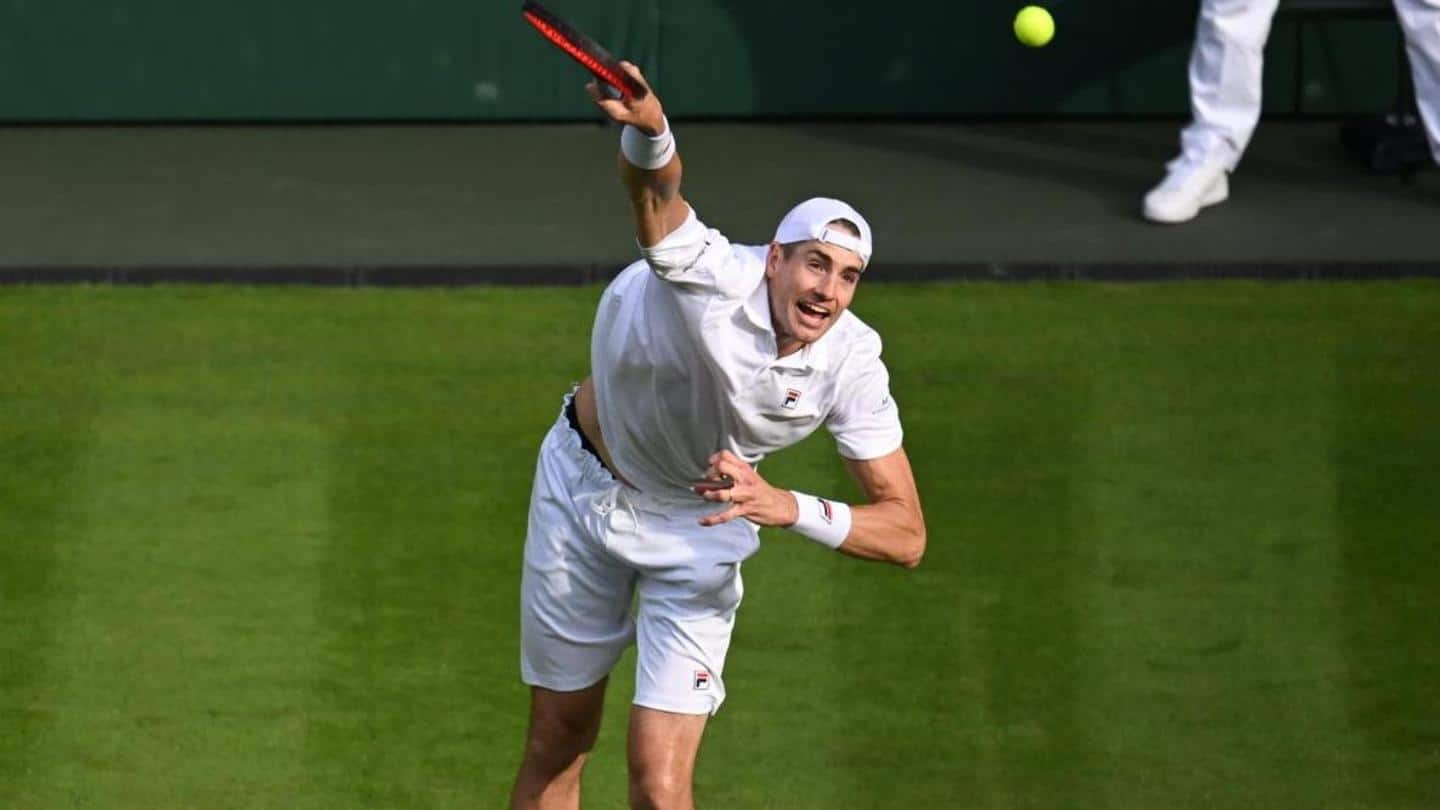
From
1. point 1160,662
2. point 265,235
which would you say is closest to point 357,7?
point 265,235

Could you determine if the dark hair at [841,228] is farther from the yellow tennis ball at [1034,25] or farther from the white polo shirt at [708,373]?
the yellow tennis ball at [1034,25]

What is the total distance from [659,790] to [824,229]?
3.97 ft

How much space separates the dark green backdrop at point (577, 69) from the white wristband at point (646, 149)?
23.0ft

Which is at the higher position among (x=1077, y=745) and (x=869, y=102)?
(x=1077, y=745)

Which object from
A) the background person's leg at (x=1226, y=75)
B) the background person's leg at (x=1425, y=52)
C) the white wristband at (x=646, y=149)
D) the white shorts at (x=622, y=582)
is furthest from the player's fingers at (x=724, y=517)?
the background person's leg at (x=1425, y=52)

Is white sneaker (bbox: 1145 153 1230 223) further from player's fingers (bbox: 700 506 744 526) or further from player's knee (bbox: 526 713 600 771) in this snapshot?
player's fingers (bbox: 700 506 744 526)

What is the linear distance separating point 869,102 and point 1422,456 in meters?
4.16

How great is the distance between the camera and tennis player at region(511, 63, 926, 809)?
17.5 ft

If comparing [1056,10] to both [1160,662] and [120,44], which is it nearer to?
[120,44]

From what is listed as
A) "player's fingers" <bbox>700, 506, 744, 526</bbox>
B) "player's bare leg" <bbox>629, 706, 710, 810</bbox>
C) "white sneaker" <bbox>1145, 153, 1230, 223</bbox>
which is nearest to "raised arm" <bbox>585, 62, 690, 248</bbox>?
"player's fingers" <bbox>700, 506, 744, 526</bbox>

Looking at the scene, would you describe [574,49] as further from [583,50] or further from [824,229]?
[824,229]

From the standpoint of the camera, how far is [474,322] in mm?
9781

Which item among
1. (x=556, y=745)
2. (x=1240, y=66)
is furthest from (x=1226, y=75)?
(x=556, y=745)

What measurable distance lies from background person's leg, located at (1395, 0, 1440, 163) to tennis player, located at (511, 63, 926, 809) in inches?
207
